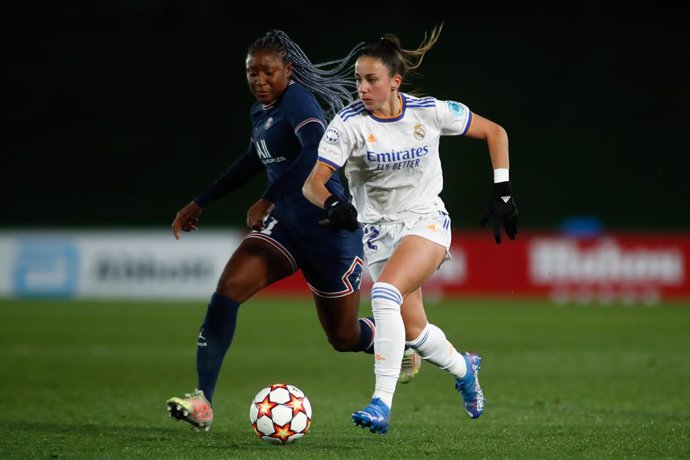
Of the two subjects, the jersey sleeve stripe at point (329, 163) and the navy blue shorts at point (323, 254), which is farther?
the navy blue shorts at point (323, 254)

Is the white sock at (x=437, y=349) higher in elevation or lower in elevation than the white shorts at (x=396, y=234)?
lower

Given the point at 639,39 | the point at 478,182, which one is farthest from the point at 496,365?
the point at 639,39

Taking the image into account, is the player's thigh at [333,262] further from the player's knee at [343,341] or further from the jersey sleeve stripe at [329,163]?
the jersey sleeve stripe at [329,163]

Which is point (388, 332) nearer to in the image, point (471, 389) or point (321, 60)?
point (471, 389)

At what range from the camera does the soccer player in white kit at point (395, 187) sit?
5.77 meters

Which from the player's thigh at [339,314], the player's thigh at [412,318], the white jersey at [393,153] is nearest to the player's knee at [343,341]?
the player's thigh at [339,314]

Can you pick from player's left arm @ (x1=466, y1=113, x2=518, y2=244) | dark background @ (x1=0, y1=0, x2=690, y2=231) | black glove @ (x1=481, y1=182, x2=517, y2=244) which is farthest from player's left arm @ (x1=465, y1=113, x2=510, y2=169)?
dark background @ (x1=0, y1=0, x2=690, y2=231)

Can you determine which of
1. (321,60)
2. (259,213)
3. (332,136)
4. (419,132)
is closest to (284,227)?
(259,213)

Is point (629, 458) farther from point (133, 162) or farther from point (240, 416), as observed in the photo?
point (133, 162)

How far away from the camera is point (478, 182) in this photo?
87.9ft

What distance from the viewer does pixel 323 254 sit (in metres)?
6.71

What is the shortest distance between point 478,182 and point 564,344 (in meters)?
13.8

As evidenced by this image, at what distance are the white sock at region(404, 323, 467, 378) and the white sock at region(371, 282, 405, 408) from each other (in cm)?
61

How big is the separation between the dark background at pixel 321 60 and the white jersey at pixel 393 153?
20.0 meters
